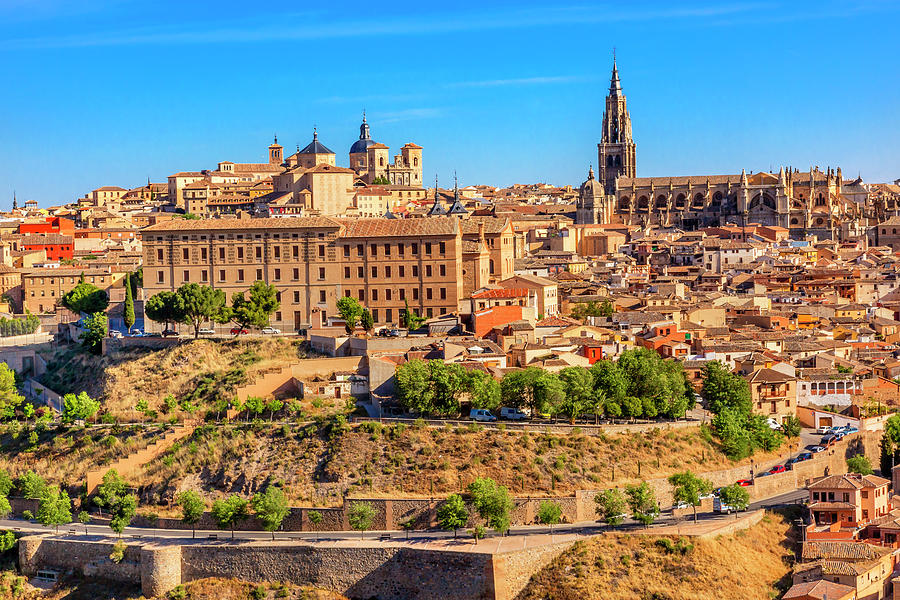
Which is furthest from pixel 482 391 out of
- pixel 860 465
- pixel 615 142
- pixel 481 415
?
pixel 615 142

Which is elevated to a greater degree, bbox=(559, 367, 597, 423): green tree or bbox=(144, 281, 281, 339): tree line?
bbox=(144, 281, 281, 339): tree line

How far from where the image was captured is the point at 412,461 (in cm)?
4544

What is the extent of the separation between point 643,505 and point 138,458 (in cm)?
1835

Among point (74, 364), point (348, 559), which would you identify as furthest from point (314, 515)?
point (74, 364)

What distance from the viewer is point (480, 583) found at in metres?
39.5

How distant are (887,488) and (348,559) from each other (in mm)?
17463

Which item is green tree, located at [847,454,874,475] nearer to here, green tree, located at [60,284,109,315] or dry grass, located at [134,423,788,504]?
dry grass, located at [134,423,788,504]

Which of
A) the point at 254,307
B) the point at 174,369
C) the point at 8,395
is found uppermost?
the point at 254,307

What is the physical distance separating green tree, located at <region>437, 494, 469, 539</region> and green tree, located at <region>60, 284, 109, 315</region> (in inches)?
1347

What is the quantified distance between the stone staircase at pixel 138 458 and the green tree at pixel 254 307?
9.11m

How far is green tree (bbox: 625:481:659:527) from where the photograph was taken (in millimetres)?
41781

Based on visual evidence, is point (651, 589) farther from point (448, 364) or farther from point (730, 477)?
point (448, 364)

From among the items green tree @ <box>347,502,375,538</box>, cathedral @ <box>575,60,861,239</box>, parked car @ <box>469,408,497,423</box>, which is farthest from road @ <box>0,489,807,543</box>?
cathedral @ <box>575,60,861,239</box>

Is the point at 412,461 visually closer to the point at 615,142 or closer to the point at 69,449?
the point at 69,449
